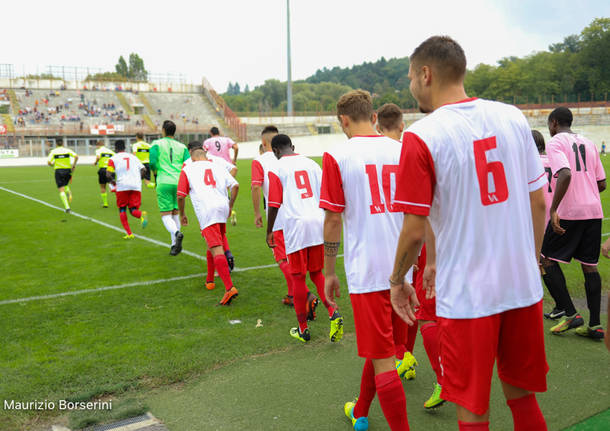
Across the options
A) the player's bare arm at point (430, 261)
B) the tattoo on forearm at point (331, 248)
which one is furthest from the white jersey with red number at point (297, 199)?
the player's bare arm at point (430, 261)

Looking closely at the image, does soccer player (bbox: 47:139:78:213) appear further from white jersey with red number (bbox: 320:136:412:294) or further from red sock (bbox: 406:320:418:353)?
white jersey with red number (bbox: 320:136:412:294)

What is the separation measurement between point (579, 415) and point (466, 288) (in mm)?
1941

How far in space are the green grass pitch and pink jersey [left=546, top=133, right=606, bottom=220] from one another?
1228 millimetres

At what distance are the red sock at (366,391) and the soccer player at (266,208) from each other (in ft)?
7.06

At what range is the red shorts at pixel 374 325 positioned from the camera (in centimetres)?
298

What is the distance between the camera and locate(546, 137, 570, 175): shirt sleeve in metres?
4.70

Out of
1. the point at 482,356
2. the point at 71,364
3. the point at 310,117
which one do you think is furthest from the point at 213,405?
the point at 310,117

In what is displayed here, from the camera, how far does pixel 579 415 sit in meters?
3.39

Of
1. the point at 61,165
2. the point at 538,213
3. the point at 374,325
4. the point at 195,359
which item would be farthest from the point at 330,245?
the point at 61,165

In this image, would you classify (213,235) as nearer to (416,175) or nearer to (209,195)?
(209,195)

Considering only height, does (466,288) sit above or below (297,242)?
above

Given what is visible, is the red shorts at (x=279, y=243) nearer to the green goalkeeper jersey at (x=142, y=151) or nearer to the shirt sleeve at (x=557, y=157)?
the shirt sleeve at (x=557, y=157)

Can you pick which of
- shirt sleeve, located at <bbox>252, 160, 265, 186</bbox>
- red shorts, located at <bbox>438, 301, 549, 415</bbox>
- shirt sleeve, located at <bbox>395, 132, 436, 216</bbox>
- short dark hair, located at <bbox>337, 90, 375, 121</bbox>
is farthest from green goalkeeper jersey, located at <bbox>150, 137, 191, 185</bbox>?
red shorts, located at <bbox>438, 301, 549, 415</bbox>

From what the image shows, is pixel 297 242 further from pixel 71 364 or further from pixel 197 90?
pixel 197 90
